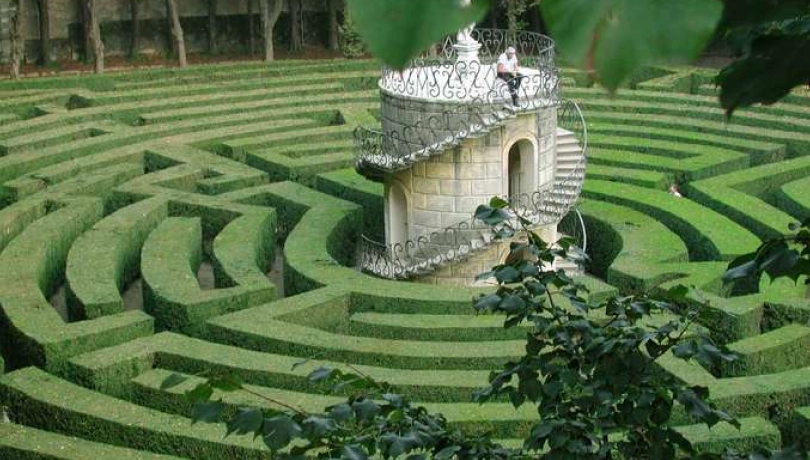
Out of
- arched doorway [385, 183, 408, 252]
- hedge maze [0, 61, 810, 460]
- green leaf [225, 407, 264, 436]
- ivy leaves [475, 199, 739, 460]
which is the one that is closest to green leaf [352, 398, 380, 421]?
green leaf [225, 407, 264, 436]

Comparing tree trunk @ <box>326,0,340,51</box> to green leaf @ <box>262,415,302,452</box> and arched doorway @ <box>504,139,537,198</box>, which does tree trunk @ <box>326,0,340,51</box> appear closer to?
arched doorway @ <box>504,139,537,198</box>

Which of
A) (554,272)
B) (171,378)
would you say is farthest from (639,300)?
(171,378)

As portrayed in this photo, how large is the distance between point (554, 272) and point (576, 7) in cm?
516

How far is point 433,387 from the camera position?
15.9m

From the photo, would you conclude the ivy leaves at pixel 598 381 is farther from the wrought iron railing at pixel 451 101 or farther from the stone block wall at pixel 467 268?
the stone block wall at pixel 467 268

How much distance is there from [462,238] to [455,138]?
203 cm

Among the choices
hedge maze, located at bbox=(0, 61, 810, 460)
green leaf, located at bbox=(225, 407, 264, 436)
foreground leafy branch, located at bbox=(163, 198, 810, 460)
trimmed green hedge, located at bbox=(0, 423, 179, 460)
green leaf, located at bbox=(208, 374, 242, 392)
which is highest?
green leaf, located at bbox=(208, 374, 242, 392)

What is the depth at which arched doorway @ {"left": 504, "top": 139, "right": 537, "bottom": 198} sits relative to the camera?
77.5 feet

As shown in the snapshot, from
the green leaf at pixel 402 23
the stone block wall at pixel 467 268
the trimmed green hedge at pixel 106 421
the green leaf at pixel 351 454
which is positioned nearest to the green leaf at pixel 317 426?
the green leaf at pixel 351 454

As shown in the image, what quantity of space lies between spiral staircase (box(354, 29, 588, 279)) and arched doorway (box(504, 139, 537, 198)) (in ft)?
0.70

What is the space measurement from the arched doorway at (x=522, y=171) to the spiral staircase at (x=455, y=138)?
0.21m

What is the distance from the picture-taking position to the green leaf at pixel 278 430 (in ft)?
16.4

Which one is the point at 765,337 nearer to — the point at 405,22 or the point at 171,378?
the point at 171,378

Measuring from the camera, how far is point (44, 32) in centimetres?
4781
